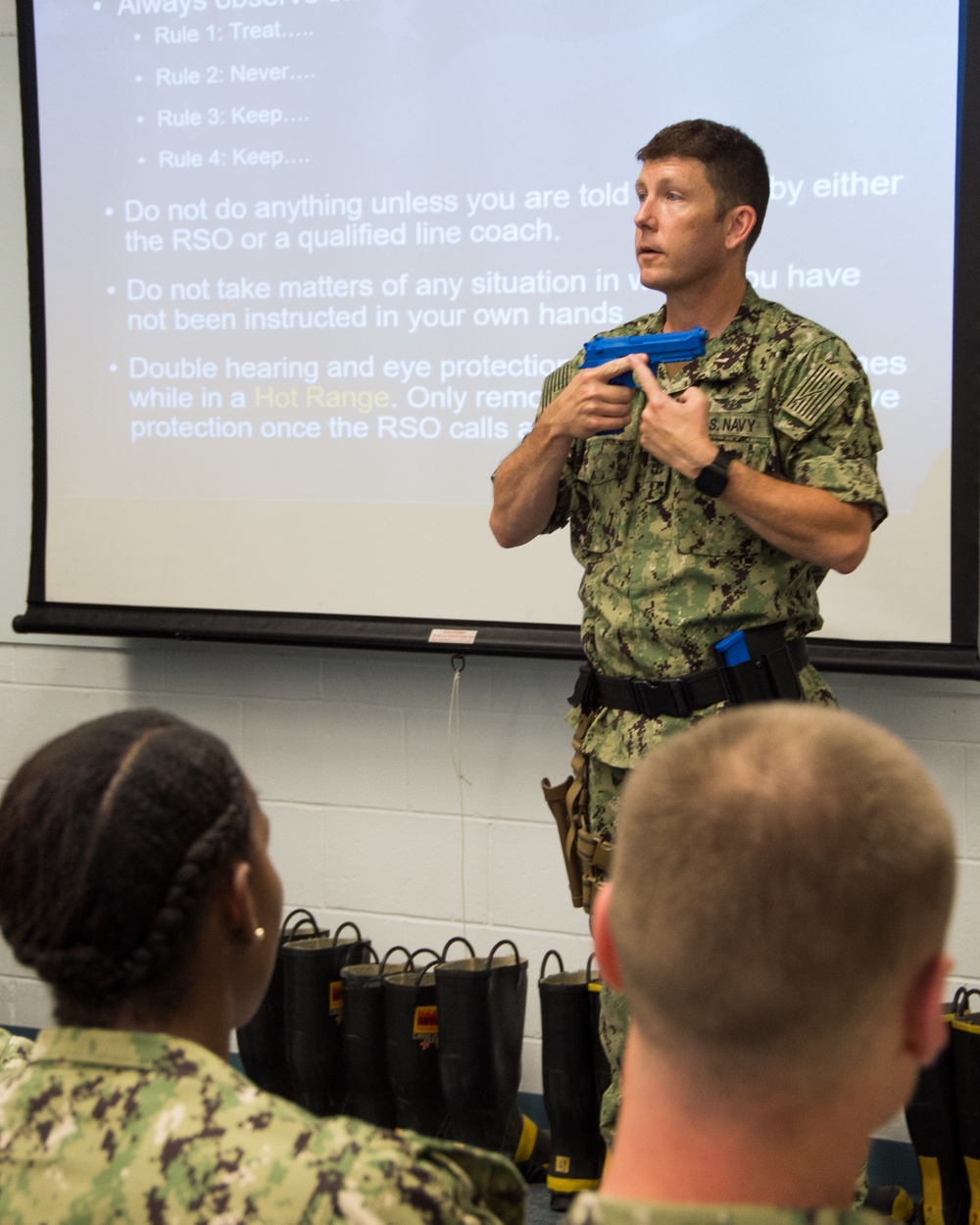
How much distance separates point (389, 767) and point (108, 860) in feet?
7.01

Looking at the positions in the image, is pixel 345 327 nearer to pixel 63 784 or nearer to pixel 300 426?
pixel 300 426

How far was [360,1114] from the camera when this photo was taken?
9.23 feet

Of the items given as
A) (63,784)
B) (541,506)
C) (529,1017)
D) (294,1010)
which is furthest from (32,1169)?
(529,1017)

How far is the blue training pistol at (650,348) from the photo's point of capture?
74.1 inches

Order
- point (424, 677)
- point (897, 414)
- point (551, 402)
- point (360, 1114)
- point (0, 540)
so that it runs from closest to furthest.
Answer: point (551, 402) → point (897, 414) → point (360, 1114) → point (424, 677) → point (0, 540)

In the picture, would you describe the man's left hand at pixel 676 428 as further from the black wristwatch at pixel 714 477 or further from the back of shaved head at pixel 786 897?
the back of shaved head at pixel 786 897

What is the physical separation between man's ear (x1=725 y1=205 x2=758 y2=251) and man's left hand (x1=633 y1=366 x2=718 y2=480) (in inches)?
9.9

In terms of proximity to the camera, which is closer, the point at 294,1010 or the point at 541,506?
the point at 541,506

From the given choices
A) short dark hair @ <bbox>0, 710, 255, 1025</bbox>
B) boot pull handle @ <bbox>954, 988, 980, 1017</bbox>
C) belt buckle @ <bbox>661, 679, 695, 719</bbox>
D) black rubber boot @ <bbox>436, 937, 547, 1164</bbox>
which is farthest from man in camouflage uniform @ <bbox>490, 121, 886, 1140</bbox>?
short dark hair @ <bbox>0, 710, 255, 1025</bbox>

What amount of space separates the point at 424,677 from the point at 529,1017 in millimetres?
763

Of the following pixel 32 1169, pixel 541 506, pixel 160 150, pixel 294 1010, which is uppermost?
pixel 160 150

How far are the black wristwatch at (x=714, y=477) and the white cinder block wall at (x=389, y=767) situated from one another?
1046 millimetres

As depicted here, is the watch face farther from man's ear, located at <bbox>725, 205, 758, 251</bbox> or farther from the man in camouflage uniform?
man's ear, located at <bbox>725, 205, 758, 251</bbox>

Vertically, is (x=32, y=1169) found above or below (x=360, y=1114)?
above
